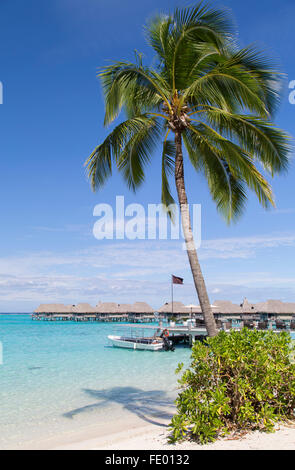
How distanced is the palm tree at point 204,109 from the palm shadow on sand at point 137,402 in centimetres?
391

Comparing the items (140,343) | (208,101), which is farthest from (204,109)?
(140,343)

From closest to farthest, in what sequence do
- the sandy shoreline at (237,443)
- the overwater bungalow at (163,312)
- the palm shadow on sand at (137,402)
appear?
the sandy shoreline at (237,443)
the palm shadow on sand at (137,402)
the overwater bungalow at (163,312)

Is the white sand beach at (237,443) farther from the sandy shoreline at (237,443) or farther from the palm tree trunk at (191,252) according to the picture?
the palm tree trunk at (191,252)

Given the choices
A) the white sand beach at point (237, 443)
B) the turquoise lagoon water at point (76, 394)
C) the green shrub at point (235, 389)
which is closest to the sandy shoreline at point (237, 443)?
the white sand beach at point (237, 443)

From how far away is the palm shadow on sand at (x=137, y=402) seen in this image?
29.9ft

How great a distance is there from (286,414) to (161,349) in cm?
2005

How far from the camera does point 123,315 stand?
81688 millimetres

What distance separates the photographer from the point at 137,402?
425 inches

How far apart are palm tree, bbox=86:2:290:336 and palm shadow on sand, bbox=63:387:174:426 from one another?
12.8ft

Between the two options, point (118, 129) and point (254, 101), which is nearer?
point (254, 101)

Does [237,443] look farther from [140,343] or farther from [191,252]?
[140,343]
